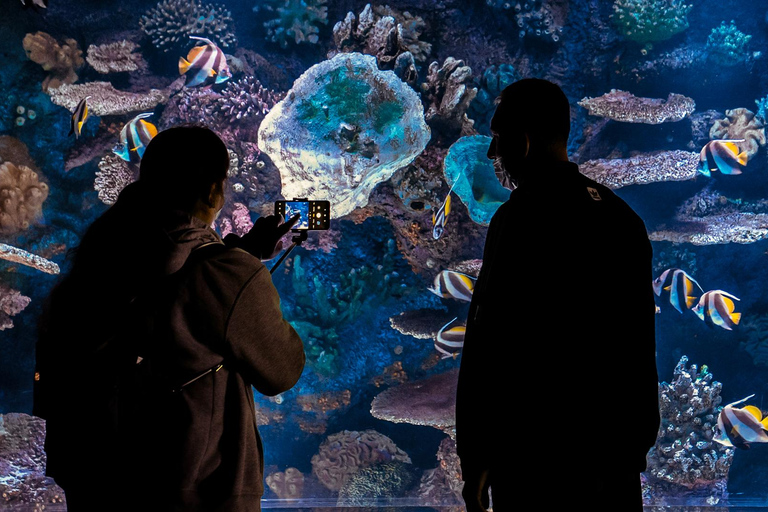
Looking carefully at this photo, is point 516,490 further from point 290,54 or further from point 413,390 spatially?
point 290,54

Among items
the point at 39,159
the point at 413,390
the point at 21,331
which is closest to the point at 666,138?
the point at 413,390

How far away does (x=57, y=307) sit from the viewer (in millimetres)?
1429

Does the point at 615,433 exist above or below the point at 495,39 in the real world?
below

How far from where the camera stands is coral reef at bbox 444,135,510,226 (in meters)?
4.89

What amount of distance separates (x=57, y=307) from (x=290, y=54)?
4214 millimetres

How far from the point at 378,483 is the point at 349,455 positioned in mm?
381

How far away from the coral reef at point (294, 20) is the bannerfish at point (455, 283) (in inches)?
103

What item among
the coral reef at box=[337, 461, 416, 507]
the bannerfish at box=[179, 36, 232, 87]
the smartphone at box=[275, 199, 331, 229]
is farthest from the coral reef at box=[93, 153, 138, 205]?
the coral reef at box=[337, 461, 416, 507]

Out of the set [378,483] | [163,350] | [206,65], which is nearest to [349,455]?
[378,483]

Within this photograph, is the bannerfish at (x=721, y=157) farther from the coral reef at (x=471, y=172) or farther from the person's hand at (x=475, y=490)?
the person's hand at (x=475, y=490)

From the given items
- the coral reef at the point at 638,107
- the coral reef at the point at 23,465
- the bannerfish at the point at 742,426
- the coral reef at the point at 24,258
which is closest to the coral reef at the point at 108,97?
the coral reef at the point at 24,258

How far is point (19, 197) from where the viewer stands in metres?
5.14

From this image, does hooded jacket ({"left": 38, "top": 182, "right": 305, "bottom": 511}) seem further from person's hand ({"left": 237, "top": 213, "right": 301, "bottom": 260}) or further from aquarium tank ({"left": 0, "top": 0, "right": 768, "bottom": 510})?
aquarium tank ({"left": 0, "top": 0, "right": 768, "bottom": 510})

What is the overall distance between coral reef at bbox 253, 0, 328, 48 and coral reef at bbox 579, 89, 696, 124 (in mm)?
2696
